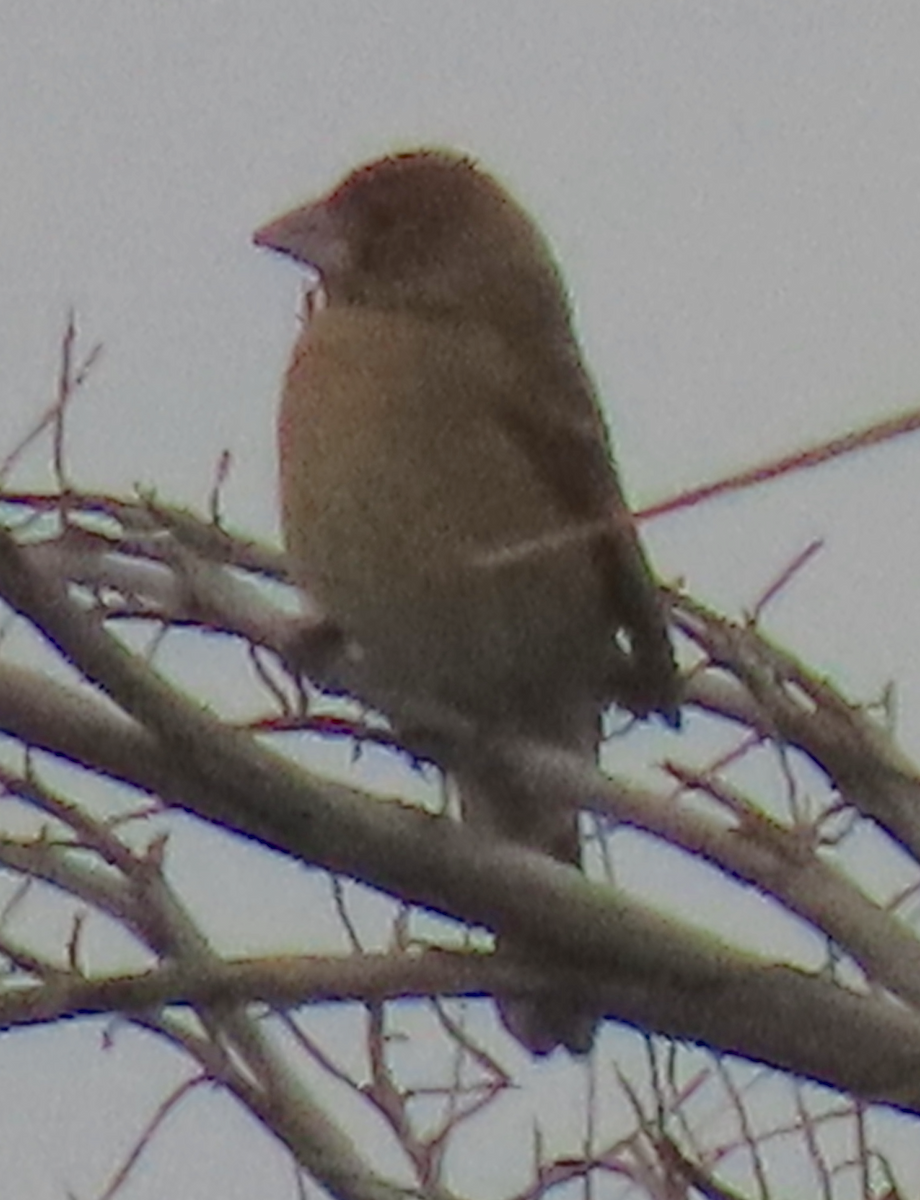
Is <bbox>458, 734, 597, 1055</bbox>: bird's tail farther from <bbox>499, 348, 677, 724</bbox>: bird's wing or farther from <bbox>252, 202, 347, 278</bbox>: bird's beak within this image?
<bbox>252, 202, 347, 278</bbox>: bird's beak

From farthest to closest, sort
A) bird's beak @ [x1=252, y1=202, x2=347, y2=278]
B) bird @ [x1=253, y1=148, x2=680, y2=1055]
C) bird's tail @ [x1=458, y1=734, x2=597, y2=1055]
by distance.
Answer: bird's beak @ [x1=252, y1=202, x2=347, y2=278]
bird @ [x1=253, y1=148, x2=680, y2=1055]
bird's tail @ [x1=458, y1=734, x2=597, y2=1055]

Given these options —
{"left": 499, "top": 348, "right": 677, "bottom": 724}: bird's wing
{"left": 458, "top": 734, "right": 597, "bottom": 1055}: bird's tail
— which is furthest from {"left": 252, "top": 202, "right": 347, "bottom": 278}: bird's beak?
{"left": 458, "top": 734, "right": 597, "bottom": 1055}: bird's tail

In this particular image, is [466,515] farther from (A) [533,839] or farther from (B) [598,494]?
(A) [533,839]

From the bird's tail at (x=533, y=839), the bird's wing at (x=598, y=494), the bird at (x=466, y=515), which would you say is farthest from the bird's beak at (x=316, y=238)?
the bird's tail at (x=533, y=839)

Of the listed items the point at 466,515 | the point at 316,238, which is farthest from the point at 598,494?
the point at 316,238

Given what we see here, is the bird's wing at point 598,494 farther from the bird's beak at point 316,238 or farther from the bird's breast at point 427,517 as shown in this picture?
the bird's beak at point 316,238

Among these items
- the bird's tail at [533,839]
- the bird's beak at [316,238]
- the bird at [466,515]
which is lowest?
the bird's tail at [533,839]

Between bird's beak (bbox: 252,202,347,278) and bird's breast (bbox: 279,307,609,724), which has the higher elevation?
bird's beak (bbox: 252,202,347,278)

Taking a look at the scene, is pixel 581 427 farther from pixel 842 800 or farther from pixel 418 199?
pixel 842 800
